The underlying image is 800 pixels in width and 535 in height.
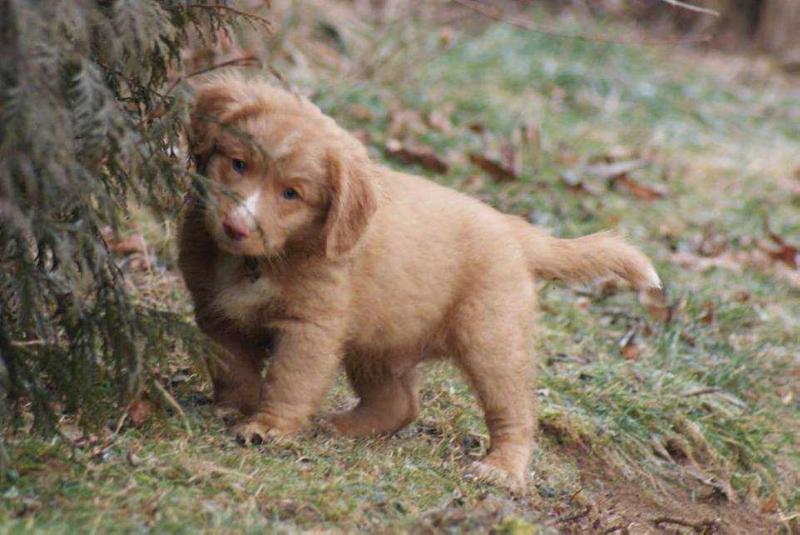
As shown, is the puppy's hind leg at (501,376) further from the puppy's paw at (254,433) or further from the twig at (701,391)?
the twig at (701,391)

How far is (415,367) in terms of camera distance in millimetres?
4867

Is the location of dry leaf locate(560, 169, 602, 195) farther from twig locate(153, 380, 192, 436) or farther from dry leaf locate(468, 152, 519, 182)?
twig locate(153, 380, 192, 436)

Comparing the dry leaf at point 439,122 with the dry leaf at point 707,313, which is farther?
the dry leaf at point 439,122

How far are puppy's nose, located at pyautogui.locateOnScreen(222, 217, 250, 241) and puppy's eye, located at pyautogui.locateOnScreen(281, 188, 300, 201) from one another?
0.82 ft

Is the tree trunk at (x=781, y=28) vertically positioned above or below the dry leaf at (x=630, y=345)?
below

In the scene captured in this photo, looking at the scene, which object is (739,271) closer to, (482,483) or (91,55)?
(482,483)

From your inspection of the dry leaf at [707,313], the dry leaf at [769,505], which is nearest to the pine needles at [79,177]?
the dry leaf at [769,505]

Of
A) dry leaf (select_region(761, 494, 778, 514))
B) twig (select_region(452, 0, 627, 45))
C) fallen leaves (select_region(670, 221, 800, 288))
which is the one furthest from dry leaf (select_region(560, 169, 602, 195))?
dry leaf (select_region(761, 494, 778, 514))

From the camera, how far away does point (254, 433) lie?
13.1ft

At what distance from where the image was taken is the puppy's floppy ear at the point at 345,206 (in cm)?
398

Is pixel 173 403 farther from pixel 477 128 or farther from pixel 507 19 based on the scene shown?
pixel 477 128

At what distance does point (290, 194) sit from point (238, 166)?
20 centimetres

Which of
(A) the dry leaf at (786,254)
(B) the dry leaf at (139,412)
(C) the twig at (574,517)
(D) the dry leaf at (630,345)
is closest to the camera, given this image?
(B) the dry leaf at (139,412)

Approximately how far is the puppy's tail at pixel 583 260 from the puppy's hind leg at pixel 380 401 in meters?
0.67
